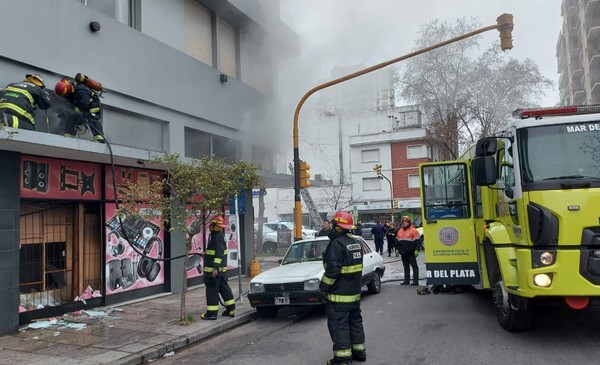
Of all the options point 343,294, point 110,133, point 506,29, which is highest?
point 506,29

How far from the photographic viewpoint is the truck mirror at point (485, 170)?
19.9 feet

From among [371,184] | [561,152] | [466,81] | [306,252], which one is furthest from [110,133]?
[371,184]

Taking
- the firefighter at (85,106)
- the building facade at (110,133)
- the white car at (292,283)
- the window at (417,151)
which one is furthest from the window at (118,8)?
the window at (417,151)

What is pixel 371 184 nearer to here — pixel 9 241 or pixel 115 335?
pixel 115 335

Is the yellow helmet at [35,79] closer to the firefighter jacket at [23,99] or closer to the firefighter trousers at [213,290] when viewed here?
the firefighter jacket at [23,99]

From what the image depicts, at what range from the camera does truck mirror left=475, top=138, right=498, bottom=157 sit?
609 cm

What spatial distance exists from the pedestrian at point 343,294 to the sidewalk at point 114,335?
103 inches

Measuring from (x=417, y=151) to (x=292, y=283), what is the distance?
34044 mm

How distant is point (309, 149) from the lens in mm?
18250

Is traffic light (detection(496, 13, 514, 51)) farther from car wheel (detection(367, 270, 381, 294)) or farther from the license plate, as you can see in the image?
the license plate

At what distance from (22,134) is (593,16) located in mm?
46103

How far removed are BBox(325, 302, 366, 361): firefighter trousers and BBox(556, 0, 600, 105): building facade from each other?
1669 inches

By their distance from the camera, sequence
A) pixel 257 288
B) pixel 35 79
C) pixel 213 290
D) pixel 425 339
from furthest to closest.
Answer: pixel 257 288 < pixel 213 290 < pixel 35 79 < pixel 425 339

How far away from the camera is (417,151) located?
1580 inches
